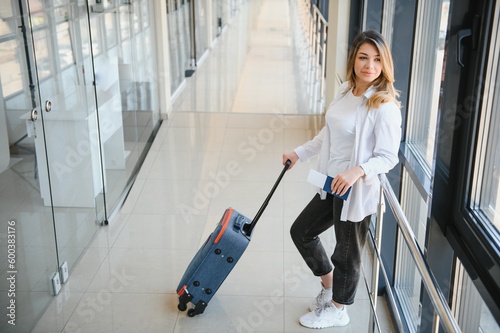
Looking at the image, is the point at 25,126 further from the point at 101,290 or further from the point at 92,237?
the point at 92,237

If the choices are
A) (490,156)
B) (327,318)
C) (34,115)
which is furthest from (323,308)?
(34,115)

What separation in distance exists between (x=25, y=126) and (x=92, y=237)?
0.88 meters

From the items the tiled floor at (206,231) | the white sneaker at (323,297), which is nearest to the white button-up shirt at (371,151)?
the white sneaker at (323,297)

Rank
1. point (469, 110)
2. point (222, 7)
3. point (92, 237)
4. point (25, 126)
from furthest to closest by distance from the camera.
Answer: point (222, 7) → point (92, 237) → point (25, 126) → point (469, 110)

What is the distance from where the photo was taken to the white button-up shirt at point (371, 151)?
64.9 inches

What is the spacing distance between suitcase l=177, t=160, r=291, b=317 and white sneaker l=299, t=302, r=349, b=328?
32 cm

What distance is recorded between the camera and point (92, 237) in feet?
9.00

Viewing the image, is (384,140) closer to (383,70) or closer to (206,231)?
(383,70)

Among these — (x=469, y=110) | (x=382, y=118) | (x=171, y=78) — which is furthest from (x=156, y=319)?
(x=171, y=78)

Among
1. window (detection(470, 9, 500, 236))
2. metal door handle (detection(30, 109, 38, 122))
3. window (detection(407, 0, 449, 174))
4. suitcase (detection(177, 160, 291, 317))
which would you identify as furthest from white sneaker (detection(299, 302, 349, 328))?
metal door handle (detection(30, 109, 38, 122))

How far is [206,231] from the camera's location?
2.79 metres

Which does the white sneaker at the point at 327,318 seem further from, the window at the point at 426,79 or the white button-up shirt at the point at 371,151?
the window at the point at 426,79

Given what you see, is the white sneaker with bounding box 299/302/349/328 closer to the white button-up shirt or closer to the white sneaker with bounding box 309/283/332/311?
the white sneaker with bounding box 309/283/332/311

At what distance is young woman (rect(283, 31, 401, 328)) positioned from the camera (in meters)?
1.65
